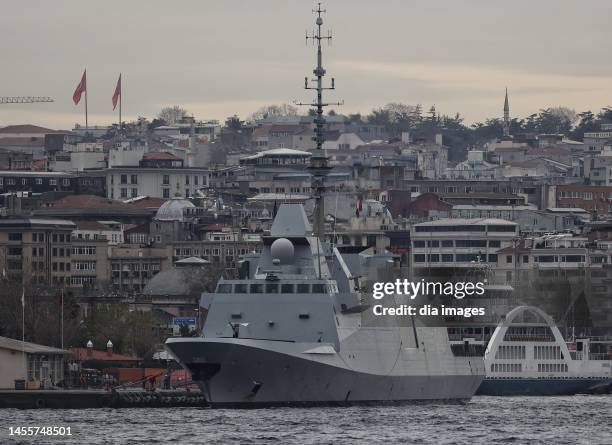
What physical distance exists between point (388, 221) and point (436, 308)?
252 ft

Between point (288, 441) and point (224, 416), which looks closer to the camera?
point (288, 441)

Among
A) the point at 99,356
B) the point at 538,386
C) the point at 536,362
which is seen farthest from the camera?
the point at 536,362

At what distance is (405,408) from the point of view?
333 ft

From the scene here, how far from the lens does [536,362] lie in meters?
132

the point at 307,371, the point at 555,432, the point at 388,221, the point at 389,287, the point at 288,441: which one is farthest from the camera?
the point at 388,221

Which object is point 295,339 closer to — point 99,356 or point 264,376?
point 264,376

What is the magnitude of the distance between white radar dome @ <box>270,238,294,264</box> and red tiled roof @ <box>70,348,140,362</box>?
64.6ft

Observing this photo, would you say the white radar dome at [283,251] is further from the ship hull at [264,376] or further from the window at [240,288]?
the ship hull at [264,376]

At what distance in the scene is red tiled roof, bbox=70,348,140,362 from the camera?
121 m

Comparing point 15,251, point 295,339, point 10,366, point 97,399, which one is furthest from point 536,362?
point 15,251

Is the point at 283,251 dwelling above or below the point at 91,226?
above

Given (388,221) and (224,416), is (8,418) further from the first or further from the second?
(388,221)

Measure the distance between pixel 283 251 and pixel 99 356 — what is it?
23912 millimetres

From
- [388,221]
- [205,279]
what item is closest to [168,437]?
A: [205,279]
